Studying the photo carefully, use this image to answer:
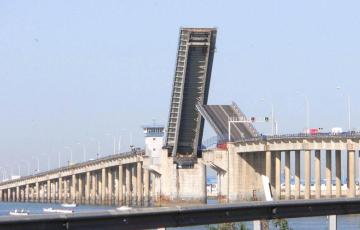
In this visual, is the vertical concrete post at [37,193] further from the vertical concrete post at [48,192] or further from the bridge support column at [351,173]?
the bridge support column at [351,173]

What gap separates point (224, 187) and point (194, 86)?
69.0 feet

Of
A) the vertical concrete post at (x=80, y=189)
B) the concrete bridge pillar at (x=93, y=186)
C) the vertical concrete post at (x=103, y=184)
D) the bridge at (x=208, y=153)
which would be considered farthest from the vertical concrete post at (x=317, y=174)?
the vertical concrete post at (x=80, y=189)

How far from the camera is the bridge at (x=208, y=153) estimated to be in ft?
367

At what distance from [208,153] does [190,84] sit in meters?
19.3

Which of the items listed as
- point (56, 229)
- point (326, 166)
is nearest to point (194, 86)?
point (326, 166)

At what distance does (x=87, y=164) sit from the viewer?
169750 mm

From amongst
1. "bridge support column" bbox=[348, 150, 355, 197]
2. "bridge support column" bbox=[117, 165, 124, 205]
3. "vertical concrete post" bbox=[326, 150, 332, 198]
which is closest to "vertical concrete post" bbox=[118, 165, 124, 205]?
"bridge support column" bbox=[117, 165, 124, 205]

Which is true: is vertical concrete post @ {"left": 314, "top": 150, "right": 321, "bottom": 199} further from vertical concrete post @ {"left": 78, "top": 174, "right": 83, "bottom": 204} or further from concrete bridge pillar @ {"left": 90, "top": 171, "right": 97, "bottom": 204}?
vertical concrete post @ {"left": 78, "top": 174, "right": 83, "bottom": 204}

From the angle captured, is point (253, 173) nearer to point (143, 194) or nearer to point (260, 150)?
point (260, 150)

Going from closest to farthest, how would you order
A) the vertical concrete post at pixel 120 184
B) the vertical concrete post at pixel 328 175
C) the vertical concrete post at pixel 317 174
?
the vertical concrete post at pixel 328 175, the vertical concrete post at pixel 317 174, the vertical concrete post at pixel 120 184

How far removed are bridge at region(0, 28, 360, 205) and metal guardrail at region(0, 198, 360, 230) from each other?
2857 inches

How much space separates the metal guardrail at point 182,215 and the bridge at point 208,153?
72567 millimetres

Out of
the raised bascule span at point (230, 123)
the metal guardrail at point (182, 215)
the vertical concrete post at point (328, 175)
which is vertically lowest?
the metal guardrail at point (182, 215)

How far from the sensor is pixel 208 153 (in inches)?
5207
